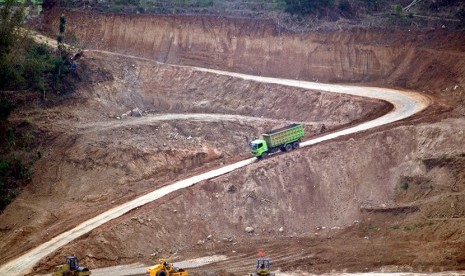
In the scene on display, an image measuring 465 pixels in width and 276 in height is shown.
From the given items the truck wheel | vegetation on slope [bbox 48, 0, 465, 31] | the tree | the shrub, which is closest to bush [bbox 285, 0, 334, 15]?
vegetation on slope [bbox 48, 0, 465, 31]

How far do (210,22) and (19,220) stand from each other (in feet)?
108

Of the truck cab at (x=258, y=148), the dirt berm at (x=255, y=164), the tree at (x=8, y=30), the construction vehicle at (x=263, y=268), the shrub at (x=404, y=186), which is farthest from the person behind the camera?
the tree at (x=8, y=30)

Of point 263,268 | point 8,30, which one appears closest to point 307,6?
point 8,30

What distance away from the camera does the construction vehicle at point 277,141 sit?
55562mm

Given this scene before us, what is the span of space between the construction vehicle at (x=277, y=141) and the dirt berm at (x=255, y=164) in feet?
5.96

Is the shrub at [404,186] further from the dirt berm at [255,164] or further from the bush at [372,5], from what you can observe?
the bush at [372,5]

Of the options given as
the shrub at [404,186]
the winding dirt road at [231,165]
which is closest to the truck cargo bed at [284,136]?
the winding dirt road at [231,165]

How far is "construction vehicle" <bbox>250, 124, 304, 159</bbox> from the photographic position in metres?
55.6

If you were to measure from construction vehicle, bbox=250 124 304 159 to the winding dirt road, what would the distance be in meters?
0.83

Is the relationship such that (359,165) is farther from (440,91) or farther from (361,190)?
(440,91)

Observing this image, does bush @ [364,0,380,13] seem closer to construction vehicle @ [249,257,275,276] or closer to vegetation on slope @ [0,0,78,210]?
vegetation on slope @ [0,0,78,210]

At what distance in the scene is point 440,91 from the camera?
2489 inches

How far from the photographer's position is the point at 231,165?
56.6 m

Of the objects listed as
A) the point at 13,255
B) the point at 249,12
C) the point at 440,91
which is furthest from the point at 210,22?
the point at 13,255
